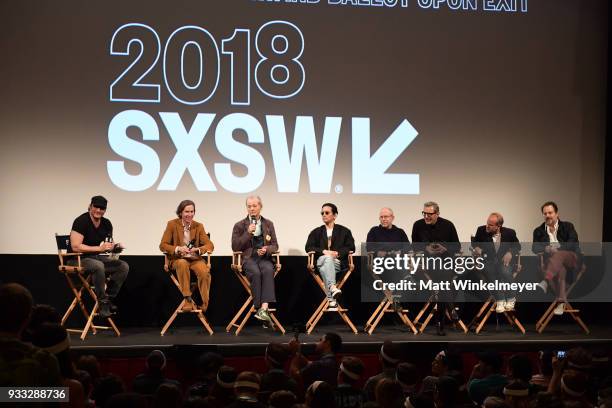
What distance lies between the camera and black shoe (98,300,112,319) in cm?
670

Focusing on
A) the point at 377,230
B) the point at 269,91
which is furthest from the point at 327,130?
the point at 377,230

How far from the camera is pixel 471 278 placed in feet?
24.2

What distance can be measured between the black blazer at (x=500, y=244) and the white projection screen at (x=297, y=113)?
0.87m

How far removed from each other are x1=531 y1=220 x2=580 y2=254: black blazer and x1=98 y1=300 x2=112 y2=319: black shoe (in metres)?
3.77

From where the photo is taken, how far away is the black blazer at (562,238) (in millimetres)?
7449

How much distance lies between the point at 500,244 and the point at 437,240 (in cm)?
57

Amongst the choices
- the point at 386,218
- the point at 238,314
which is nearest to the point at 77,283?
the point at 238,314

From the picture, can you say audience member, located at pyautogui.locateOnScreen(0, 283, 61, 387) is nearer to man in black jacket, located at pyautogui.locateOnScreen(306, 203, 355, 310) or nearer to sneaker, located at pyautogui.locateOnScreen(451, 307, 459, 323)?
man in black jacket, located at pyautogui.locateOnScreen(306, 203, 355, 310)

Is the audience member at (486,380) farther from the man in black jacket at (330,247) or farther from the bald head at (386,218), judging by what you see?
the bald head at (386,218)

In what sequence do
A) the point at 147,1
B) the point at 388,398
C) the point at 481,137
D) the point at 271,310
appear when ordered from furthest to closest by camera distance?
the point at 481,137 → the point at 147,1 → the point at 271,310 → the point at 388,398

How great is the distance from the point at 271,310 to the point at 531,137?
10.8 ft

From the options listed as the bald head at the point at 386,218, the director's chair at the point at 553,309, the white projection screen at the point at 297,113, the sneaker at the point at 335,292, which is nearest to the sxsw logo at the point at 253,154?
the white projection screen at the point at 297,113

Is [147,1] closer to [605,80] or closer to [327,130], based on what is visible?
[327,130]

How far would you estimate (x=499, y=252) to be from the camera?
7.39m
